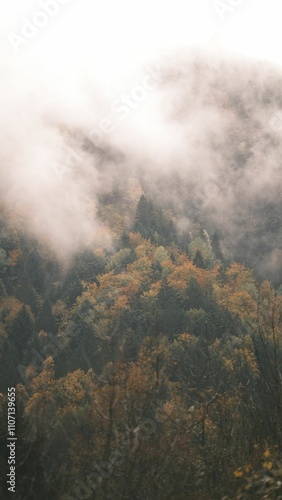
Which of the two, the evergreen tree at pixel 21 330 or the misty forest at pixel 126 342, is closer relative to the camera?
the misty forest at pixel 126 342

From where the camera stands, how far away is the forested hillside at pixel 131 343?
14.1 metres

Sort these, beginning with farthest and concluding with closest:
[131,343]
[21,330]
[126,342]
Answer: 1. [21,330]
2. [131,343]
3. [126,342]

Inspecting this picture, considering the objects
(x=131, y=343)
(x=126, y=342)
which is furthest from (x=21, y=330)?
(x=126, y=342)

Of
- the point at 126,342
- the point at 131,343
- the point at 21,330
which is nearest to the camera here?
the point at 126,342

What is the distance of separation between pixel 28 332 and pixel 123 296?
22.0m

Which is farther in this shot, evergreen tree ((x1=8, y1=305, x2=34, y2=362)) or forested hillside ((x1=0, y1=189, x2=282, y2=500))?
evergreen tree ((x1=8, y1=305, x2=34, y2=362))

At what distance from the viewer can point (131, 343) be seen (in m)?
23.3

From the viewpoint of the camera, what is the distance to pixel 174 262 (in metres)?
131

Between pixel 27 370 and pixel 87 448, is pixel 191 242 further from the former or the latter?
pixel 87 448

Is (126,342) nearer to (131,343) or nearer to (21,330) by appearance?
(131,343)

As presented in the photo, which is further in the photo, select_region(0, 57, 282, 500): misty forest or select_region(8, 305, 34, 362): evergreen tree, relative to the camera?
select_region(8, 305, 34, 362): evergreen tree

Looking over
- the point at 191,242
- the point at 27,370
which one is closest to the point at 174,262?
the point at 191,242

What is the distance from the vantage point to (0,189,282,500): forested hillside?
555 inches

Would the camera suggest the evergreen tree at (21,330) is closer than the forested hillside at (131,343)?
No
